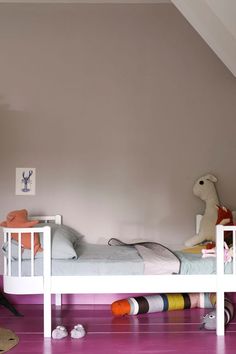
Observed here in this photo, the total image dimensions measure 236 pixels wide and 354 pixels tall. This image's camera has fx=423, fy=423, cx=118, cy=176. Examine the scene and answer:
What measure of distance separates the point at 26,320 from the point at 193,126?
1661 mm

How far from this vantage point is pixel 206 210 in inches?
111

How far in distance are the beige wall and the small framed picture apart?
0.12ft

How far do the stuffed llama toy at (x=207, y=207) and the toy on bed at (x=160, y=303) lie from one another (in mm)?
338

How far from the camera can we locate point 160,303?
2545 millimetres

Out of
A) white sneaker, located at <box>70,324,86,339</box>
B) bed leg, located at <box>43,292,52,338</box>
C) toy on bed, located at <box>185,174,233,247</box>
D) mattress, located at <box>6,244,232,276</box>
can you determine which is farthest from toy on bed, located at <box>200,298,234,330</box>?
bed leg, located at <box>43,292,52,338</box>

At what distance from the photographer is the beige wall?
2.91 meters

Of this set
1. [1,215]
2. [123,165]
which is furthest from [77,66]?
[1,215]

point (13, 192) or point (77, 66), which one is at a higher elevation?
point (77, 66)

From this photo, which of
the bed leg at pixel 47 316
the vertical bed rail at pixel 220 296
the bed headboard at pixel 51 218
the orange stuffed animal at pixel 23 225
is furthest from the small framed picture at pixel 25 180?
the vertical bed rail at pixel 220 296

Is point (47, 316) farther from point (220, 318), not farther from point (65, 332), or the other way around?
point (220, 318)

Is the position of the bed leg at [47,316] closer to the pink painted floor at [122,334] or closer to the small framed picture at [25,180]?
the pink painted floor at [122,334]

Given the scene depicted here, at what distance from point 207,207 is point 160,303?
710 millimetres

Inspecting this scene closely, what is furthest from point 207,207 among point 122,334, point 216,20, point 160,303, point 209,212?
point 216,20

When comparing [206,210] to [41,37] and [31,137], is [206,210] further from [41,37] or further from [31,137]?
[41,37]
